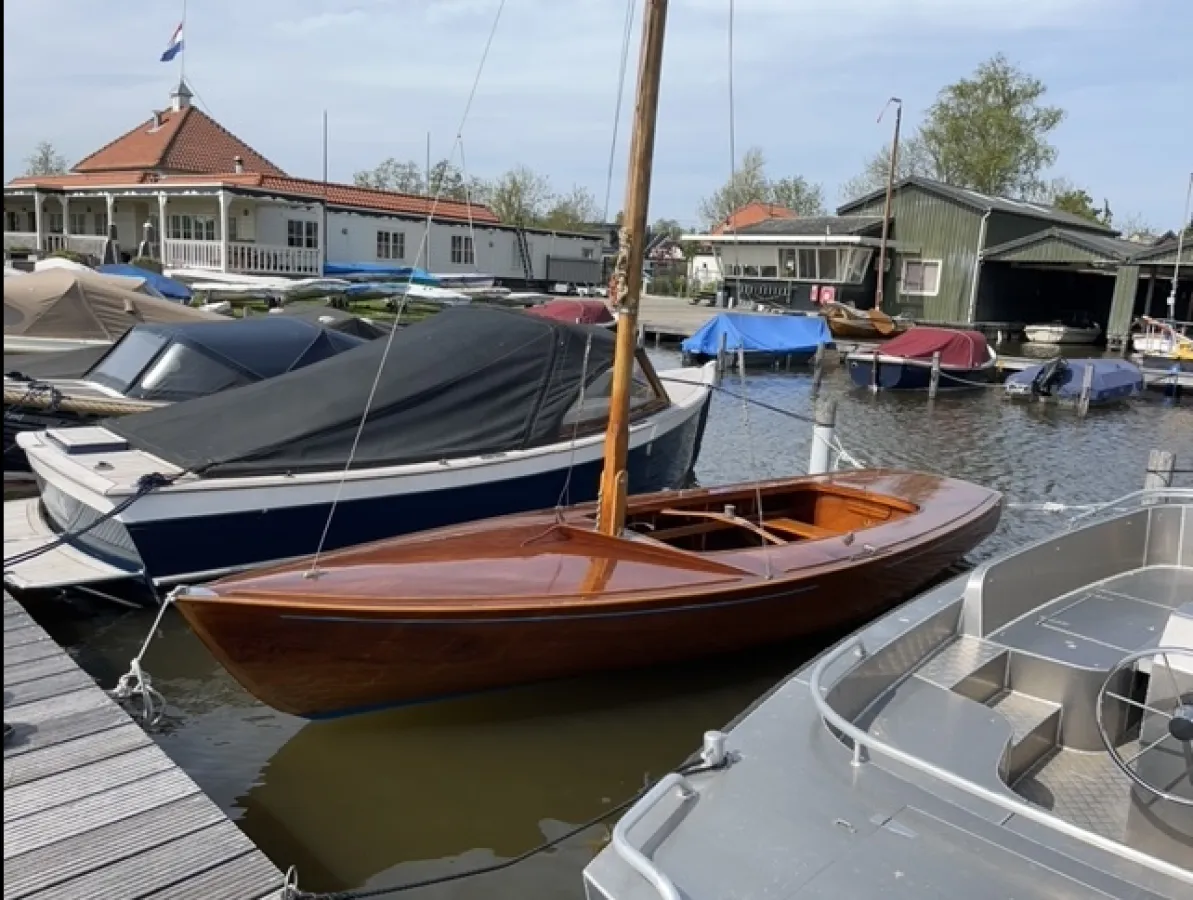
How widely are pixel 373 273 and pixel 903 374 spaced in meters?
17.8

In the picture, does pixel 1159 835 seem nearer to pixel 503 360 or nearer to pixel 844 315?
pixel 503 360

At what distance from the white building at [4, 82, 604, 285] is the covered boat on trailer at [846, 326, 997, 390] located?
12329 millimetres

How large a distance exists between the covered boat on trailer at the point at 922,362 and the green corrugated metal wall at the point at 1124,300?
1156cm

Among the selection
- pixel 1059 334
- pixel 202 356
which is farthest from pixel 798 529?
pixel 1059 334

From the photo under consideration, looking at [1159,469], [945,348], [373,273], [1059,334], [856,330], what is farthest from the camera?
[1059,334]

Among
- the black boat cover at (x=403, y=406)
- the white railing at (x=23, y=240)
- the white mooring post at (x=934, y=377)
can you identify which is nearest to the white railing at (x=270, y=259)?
the white railing at (x=23, y=240)

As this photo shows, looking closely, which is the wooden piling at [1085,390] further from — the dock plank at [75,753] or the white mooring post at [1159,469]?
the dock plank at [75,753]

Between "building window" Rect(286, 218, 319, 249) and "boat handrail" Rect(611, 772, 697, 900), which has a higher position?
"building window" Rect(286, 218, 319, 249)

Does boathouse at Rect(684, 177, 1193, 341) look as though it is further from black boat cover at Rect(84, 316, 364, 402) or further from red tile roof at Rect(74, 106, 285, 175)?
black boat cover at Rect(84, 316, 364, 402)

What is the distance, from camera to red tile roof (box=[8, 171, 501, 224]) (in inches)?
1193

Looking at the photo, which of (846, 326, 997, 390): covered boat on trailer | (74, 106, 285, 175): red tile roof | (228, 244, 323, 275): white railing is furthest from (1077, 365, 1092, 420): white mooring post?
(74, 106, 285, 175): red tile roof

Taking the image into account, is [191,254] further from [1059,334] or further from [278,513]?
[1059,334]

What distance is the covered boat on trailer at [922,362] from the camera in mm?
21375

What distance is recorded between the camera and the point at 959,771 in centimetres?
305
